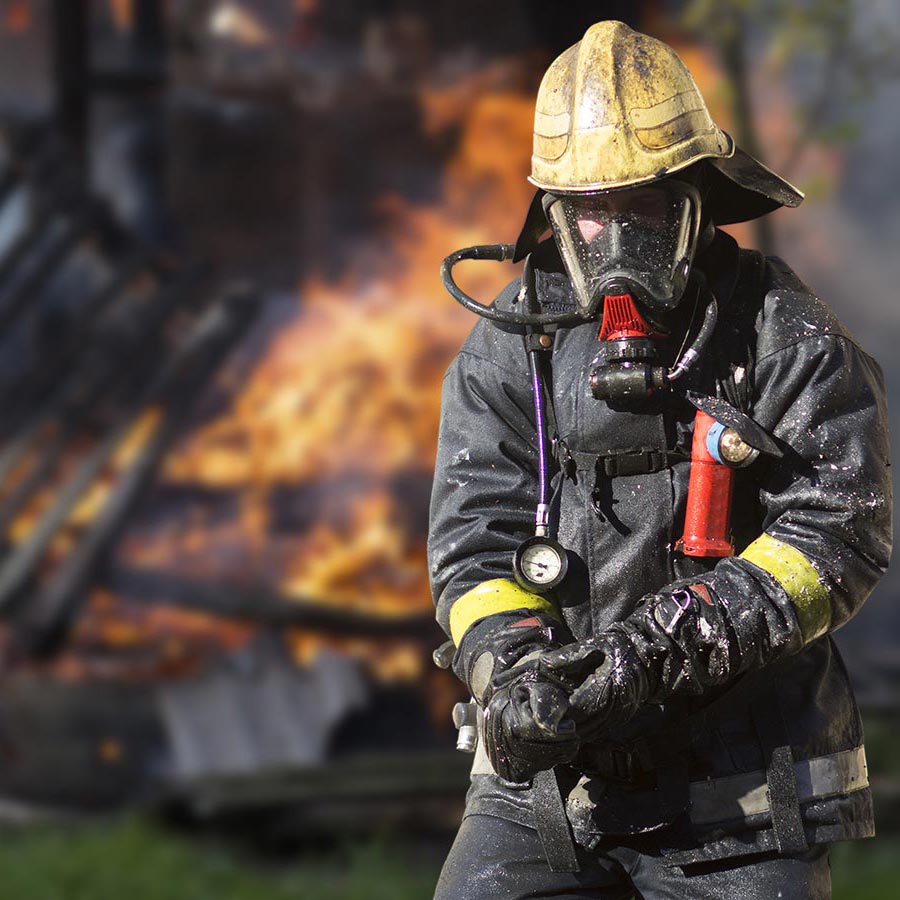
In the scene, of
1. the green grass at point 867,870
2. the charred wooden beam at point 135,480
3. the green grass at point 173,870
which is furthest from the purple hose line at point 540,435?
the charred wooden beam at point 135,480

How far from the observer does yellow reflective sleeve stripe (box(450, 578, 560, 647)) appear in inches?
110

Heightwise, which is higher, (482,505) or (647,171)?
(647,171)

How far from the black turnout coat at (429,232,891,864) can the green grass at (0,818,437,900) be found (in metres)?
3.74

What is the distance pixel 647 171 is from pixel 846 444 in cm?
59

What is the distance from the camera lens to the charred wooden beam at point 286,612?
816cm

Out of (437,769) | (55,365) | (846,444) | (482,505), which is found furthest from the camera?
(55,365)

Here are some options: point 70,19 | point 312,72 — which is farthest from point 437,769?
point 70,19

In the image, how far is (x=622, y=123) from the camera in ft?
9.03

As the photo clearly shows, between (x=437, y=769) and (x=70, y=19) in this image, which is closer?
(x=437, y=769)

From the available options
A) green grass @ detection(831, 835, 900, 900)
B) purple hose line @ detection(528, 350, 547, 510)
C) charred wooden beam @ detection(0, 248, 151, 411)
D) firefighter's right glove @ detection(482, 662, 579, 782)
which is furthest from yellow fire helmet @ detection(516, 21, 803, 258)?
charred wooden beam @ detection(0, 248, 151, 411)

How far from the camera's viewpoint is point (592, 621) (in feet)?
9.29

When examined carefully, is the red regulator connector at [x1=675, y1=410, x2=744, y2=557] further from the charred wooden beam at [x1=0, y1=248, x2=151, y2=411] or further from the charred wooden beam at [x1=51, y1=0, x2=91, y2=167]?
the charred wooden beam at [x1=51, y1=0, x2=91, y2=167]

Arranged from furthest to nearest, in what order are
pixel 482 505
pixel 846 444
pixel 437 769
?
pixel 437 769, pixel 482 505, pixel 846 444

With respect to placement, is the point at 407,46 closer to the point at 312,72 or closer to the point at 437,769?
the point at 312,72
